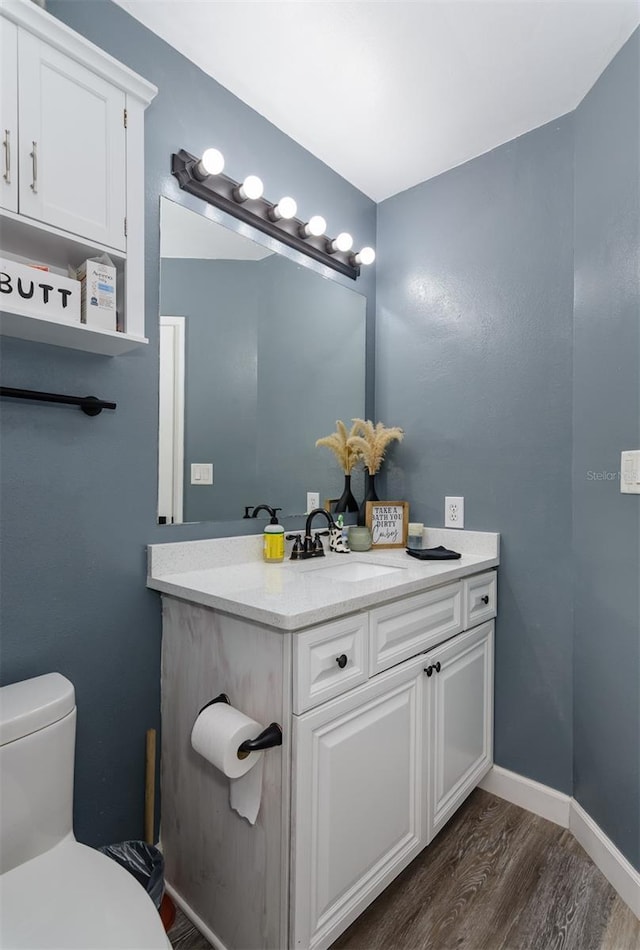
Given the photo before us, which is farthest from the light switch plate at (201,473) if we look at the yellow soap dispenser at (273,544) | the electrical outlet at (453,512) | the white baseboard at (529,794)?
the white baseboard at (529,794)

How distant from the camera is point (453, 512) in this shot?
212 centimetres

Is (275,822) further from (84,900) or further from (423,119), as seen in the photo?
(423,119)

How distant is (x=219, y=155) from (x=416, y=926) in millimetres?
2316

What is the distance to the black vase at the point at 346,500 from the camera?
2.22 m

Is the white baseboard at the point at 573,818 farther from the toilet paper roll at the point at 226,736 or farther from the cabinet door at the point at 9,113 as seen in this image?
the cabinet door at the point at 9,113

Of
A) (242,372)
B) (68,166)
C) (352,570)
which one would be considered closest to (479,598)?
(352,570)

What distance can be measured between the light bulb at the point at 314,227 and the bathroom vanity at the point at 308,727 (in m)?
1.25

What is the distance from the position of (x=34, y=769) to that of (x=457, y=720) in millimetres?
1268

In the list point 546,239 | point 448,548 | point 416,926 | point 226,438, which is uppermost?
point 546,239

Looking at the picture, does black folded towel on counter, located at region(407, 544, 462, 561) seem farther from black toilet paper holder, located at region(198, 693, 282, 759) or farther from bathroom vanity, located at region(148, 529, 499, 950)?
black toilet paper holder, located at region(198, 693, 282, 759)

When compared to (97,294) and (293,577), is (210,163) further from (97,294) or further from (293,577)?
(293,577)

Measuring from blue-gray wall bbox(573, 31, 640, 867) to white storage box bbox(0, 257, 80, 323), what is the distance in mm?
1540

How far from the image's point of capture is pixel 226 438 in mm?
1744

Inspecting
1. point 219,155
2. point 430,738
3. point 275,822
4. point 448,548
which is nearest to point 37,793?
point 275,822
